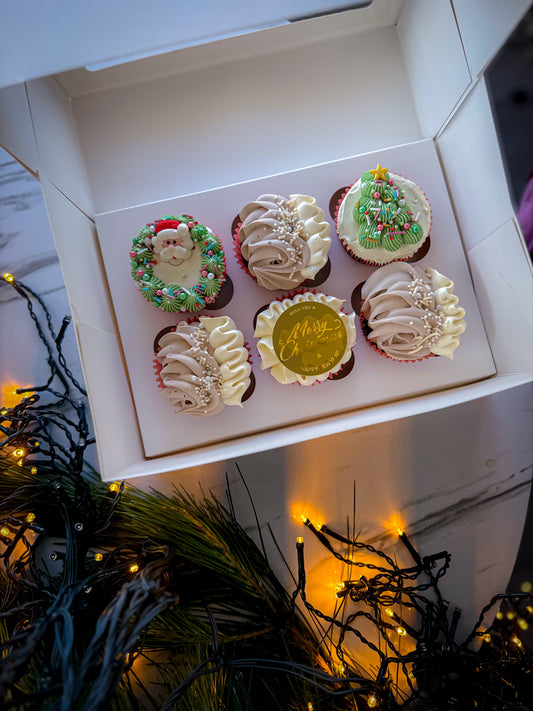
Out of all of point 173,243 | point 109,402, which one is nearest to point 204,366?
point 109,402

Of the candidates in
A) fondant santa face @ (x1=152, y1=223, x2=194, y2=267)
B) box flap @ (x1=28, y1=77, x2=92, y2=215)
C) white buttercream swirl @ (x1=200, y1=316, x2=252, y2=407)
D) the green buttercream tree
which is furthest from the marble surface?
the green buttercream tree

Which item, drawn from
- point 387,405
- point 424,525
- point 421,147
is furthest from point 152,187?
point 424,525

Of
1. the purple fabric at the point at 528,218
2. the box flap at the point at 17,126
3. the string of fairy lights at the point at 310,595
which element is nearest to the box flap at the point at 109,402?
the string of fairy lights at the point at 310,595

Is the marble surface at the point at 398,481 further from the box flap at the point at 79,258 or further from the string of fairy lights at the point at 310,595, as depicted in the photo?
the box flap at the point at 79,258

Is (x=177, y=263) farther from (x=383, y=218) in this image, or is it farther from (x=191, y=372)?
(x=383, y=218)

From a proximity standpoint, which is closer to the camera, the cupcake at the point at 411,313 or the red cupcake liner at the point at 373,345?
the cupcake at the point at 411,313

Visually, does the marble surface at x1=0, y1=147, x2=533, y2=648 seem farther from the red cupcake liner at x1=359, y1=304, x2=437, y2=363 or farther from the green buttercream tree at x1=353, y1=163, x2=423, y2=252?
the green buttercream tree at x1=353, y1=163, x2=423, y2=252

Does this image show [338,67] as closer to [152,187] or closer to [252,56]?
[252,56]
